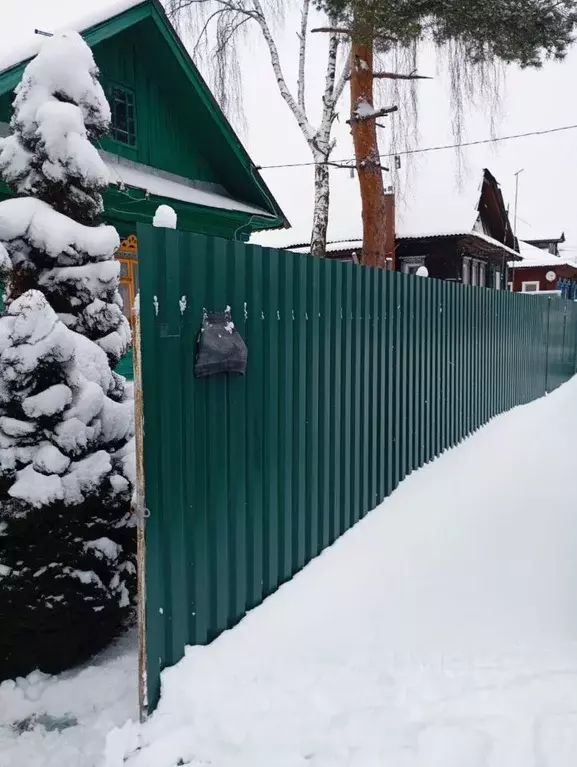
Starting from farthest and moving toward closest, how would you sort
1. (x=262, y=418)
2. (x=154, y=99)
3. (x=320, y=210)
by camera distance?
(x=320, y=210) < (x=154, y=99) < (x=262, y=418)

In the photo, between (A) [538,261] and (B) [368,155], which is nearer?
(B) [368,155]

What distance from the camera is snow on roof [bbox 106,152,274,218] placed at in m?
8.26

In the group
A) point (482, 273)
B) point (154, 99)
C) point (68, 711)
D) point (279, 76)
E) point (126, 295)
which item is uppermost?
point (279, 76)

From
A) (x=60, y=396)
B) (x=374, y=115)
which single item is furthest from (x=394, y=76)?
(x=60, y=396)

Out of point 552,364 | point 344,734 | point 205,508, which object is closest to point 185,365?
point 205,508

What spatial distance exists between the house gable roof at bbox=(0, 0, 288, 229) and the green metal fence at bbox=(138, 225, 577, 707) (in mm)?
4906

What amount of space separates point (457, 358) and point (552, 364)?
6568 millimetres

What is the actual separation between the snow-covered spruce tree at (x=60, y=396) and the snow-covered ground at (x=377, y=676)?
35 centimetres

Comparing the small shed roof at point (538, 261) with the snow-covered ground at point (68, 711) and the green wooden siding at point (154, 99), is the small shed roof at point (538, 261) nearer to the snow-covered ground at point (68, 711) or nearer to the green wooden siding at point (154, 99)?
the green wooden siding at point (154, 99)

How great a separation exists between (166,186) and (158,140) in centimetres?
106

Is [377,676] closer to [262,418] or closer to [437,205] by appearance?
[262,418]

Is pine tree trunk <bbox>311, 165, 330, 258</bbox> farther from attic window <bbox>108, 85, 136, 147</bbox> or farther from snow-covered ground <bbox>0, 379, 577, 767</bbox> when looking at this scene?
snow-covered ground <bbox>0, 379, 577, 767</bbox>

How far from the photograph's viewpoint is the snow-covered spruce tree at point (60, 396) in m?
3.00

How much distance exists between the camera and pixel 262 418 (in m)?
3.28
